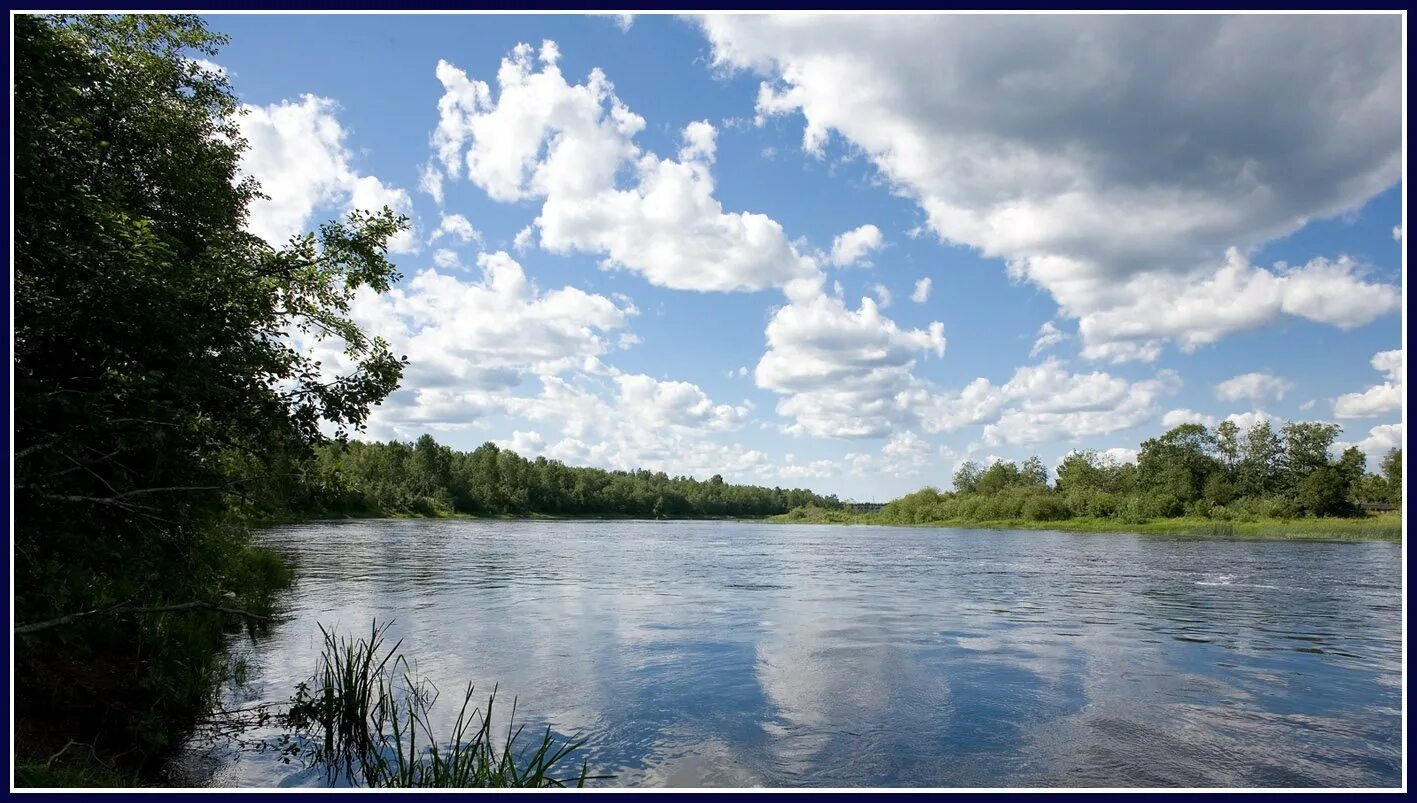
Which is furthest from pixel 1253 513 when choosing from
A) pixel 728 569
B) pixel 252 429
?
pixel 252 429

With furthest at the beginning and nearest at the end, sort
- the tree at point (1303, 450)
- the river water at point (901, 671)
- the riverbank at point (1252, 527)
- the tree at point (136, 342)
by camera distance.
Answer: the tree at point (1303, 450) → the riverbank at point (1252, 527) → the river water at point (901, 671) → the tree at point (136, 342)

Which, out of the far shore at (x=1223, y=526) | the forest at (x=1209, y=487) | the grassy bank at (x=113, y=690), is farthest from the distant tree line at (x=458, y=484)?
the grassy bank at (x=113, y=690)

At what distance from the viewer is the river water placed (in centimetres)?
1273

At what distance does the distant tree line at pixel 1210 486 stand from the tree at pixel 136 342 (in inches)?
3973

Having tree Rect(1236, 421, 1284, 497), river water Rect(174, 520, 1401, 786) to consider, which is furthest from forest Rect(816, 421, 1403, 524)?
river water Rect(174, 520, 1401, 786)

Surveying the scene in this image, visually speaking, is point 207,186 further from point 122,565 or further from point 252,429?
point 122,565

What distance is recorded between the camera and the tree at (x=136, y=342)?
8.73 meters

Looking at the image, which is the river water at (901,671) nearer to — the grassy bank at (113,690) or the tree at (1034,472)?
the grassy bank at (113,690)

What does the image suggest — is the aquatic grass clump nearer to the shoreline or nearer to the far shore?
the far shore

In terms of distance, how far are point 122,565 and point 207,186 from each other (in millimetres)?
7268

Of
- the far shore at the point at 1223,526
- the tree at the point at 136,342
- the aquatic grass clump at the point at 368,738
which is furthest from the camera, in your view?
the far shore at the point at 1223,526

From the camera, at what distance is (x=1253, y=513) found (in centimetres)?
9325

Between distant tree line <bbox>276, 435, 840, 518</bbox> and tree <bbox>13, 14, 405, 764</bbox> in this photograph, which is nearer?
tree <bbox>13, 14, 405, 764</bbox>

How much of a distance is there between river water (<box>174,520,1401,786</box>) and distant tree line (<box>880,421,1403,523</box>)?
2477 inches
